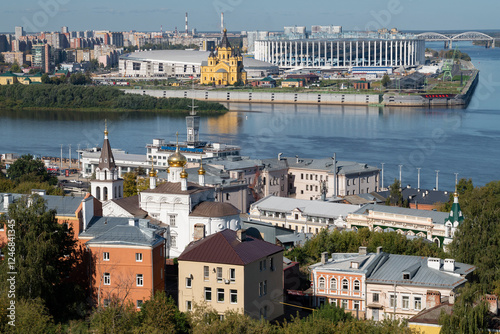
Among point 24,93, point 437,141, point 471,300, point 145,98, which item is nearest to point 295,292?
point 471,300

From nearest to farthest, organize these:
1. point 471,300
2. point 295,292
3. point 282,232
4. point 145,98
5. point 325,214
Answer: point 471,300 → point 295,292 → point 282,232 → point 325,214 → point 145,98

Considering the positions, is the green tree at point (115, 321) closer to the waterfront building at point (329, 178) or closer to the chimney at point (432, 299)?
the chimney at point (432, 299)

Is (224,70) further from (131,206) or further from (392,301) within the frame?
(392,301)

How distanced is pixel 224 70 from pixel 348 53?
11.9 meters

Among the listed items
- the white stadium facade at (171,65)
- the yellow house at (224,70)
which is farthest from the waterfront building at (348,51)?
the yellow house at (224,70)

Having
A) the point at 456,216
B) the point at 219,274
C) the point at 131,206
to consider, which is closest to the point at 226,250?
the point at 219,274

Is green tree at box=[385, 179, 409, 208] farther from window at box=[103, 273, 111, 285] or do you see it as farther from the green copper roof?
window at box=[103, 273, 111, 285]

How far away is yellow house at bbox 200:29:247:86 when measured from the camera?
4419cm

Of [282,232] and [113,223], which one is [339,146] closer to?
[282,232]

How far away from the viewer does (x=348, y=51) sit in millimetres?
53969

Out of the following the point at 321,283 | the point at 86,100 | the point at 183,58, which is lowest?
the point at 86,100

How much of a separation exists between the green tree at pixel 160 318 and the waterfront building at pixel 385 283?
136cm

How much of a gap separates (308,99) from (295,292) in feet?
102

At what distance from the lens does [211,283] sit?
7277mm
